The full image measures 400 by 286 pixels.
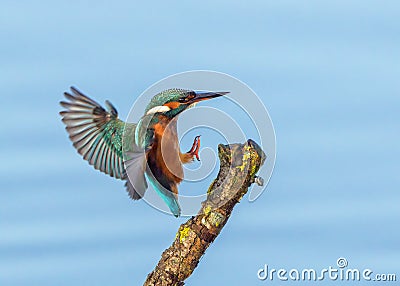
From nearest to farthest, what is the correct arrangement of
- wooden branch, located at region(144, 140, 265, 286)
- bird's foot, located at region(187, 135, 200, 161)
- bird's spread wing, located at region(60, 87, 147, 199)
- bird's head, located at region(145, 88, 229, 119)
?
wooden branch, located at region(144, 140, 265, 286), bird's foot, located at region(187, 135, 200, 161), bird's head, located at region(145, 88, 229, 119), bird's spread wing, located at region(60, 87, 147, 199)

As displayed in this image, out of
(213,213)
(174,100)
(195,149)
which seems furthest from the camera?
A: (174,100)

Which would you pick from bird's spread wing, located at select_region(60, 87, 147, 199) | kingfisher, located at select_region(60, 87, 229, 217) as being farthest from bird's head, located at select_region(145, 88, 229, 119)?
bird's spread wing, located at select_region(60, 87, 147, 199)

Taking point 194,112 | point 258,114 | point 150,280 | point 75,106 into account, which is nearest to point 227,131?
point 258,114

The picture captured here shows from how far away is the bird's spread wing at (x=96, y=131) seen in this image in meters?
2.99

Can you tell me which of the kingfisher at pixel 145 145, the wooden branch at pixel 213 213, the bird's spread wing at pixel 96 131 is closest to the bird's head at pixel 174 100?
the kingfisher at pixel 145 145

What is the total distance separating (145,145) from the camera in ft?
9.16

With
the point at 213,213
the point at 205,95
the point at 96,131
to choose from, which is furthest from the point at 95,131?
the point at 213,213

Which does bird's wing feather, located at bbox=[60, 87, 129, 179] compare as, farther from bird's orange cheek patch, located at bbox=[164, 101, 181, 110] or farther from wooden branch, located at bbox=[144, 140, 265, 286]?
wooden branch, located at bbox=[144, 140, 265, 286]

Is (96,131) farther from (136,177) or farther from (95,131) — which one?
(136,177)

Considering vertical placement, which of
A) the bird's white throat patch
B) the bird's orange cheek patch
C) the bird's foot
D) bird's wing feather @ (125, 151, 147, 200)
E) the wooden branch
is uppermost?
the bird's orange cheek patch

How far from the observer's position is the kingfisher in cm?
279

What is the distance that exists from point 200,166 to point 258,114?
280 millimetres

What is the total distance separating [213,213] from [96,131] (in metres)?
0.90

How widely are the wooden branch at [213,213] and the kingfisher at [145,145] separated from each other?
27cm
